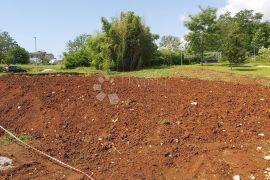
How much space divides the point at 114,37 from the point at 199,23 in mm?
7158

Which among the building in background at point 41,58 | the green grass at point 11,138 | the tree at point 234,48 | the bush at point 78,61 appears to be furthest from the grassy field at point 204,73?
the building in background at point 41,58

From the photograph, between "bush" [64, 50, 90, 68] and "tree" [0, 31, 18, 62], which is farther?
"tree" [0, 31, 18, 62]

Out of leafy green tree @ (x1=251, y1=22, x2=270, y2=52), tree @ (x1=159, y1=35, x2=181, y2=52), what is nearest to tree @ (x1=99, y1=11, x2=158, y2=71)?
tree @ (x1=159, y1=35, x2=181, y2=52)

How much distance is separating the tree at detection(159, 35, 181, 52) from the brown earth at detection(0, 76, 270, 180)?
117 feet

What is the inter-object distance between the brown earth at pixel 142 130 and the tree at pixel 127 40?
17091 mm

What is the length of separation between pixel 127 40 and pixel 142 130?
68.1 feet

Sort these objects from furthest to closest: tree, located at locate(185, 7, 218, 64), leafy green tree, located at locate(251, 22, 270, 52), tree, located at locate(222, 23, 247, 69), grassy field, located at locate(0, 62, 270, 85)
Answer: leafy green tree, located at locate(251, 22, 270, 52) → tree, located at locate(185, 7, 218, 64) → tree, located at locate(222, 23, 247, 69) → grassy field, located at locate(0, 62, 270, 85)

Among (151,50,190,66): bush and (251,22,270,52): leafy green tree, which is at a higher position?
(251,22,270,52): leafy green tree

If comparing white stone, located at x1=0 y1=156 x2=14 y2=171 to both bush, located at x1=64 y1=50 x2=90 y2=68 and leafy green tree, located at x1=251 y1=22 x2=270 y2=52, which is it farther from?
leafy green tree, located at x1=251 y1=22 x2=270 y2=52

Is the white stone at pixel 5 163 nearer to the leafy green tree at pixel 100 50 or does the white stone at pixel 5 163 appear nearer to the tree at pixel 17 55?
the leafy green tree at pixel 100 50

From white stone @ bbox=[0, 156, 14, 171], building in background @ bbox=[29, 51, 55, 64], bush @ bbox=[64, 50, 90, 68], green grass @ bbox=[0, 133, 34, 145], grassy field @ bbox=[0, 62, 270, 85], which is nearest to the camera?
white stone @ bbox=[0, 156, 14, 171]

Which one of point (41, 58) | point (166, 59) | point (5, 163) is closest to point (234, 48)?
point (166, 59)

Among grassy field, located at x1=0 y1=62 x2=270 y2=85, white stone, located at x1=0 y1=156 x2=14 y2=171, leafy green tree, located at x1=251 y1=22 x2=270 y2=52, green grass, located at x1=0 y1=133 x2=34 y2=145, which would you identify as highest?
leafy green tree, located at x1=251 y1=22 x2=270 y2=52

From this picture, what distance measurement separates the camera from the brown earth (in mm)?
5789
